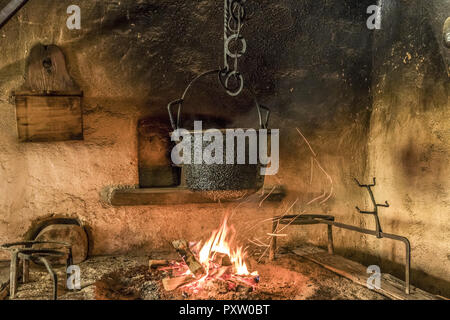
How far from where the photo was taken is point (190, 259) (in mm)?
2877

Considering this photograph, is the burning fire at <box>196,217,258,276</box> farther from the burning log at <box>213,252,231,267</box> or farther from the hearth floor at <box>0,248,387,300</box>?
the hearth floor at <box>0,248,387,300</box>

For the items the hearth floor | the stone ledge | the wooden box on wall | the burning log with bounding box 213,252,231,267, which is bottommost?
the hearth floor

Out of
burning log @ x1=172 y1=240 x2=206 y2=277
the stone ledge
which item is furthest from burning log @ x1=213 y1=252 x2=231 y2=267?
the stone ledge

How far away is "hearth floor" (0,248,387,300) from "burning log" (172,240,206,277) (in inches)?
8.6

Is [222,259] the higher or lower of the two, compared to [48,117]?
lower

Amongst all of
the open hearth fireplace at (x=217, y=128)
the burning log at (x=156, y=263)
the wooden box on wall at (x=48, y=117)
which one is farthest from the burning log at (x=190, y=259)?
the wooden box on wall at (x=48, y=117)

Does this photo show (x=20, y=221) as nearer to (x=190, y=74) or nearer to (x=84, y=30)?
(x=84, y=30)

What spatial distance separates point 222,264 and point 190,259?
0.30 meters

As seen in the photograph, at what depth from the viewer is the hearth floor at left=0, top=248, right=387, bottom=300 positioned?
245 cm

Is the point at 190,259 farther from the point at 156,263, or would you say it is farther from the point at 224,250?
the point at 224,250

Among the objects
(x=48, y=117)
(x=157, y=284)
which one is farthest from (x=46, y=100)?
(x=157, y=284)

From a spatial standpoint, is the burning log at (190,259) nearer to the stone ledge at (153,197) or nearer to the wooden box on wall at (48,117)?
the stone ledge at (153,197)

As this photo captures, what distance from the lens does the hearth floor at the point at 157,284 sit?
2.45m

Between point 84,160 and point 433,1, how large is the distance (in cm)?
373
